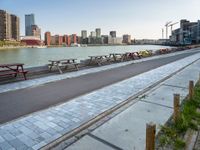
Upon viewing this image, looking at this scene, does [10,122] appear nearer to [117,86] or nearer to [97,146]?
[97,146]

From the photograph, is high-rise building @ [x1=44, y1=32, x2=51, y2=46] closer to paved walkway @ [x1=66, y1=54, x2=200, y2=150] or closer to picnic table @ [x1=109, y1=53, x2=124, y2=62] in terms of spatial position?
picnic table @ [x1=109, y1=53, x2=124, y2=62]

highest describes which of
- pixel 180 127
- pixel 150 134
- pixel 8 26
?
pixel 8 26

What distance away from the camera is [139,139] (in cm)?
452

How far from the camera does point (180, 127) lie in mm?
5121

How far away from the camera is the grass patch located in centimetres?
437

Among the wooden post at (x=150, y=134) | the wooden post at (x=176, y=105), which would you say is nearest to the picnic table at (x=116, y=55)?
the wooden post at (x=176, y=105)

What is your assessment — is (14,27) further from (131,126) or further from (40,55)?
(131,126)

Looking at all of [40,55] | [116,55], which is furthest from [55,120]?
[40,55]

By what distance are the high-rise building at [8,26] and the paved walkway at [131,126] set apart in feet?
468

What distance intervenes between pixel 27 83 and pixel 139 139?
23.8ft

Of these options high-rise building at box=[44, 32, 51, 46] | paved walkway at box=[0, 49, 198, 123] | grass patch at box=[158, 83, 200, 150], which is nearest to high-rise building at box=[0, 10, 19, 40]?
high-rise building at box=[44, 32, 51, 46]

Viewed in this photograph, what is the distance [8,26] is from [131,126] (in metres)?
156

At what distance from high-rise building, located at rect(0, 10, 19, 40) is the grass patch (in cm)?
14354

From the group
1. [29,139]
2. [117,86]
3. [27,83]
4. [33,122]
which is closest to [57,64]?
[27,83]
